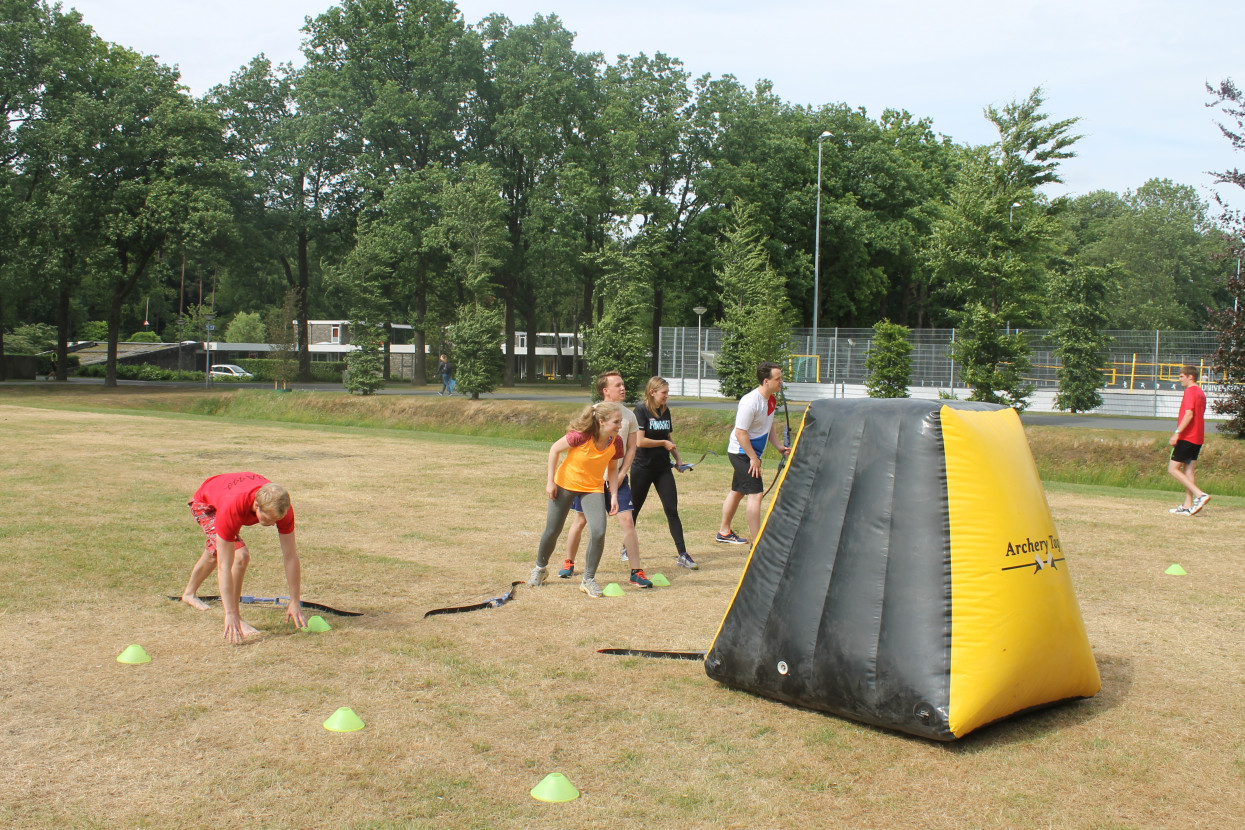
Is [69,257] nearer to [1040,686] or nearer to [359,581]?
[359,581]

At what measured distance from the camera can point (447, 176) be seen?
48.7 meters

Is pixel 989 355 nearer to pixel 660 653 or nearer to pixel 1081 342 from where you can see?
pixel 1081 342

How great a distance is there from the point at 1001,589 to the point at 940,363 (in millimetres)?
32509

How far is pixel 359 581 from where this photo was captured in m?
8.66

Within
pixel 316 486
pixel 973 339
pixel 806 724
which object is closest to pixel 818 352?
pixel 973 339

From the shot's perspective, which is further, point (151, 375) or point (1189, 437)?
point (151, 375)

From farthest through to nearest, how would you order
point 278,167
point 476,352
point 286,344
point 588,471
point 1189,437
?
point 278,167 → point 286,344 → point 476,352 → point 1189,437 → point 588,471

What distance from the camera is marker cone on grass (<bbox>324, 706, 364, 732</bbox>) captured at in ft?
16.6

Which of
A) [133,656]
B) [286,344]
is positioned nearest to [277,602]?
[133,656]

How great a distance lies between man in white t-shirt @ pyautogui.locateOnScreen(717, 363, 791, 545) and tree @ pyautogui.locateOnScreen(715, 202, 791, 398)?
19.8m

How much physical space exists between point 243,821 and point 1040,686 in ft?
13.3

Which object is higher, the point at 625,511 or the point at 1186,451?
the point at 1186,451

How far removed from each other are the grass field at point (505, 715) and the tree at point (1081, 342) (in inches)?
927

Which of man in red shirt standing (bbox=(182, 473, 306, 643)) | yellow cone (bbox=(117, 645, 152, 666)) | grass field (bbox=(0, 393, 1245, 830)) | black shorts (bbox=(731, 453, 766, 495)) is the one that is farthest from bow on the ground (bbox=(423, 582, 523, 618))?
black shorts (bbox=(731, 453, 766, 495))
